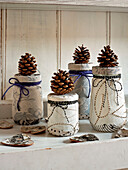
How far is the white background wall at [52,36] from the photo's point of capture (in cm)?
95

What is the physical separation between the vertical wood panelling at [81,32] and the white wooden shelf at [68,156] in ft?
1.42

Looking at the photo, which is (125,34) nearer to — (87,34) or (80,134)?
(87,34)

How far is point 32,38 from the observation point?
0.97 m

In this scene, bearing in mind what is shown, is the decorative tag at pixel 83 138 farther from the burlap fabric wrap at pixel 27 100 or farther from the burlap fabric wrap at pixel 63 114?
the burlap fabric wrap at pixel 27 100

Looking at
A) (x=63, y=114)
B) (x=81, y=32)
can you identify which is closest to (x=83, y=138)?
(x=63, y=114)

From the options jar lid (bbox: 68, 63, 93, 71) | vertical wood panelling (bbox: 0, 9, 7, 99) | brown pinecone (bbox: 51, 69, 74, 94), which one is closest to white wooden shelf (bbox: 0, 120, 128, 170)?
brown pinecone (bbox: 51, 69, 74, 94)

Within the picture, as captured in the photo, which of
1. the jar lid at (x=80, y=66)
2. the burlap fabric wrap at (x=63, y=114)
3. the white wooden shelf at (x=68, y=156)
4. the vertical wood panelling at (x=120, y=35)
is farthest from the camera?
the vertical wood panelling at (x=120, y=35)

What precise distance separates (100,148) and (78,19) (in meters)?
0.54

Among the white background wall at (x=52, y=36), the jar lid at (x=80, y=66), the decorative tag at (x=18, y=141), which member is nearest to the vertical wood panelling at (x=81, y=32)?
the white background wall at (x=52, y=36)

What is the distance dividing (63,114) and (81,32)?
1.36ft

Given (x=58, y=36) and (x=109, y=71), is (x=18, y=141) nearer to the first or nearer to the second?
(x=109, y=71)

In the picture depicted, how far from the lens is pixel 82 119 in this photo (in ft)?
2.85

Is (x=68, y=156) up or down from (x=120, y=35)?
down

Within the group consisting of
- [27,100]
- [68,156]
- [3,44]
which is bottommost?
[68,156]
